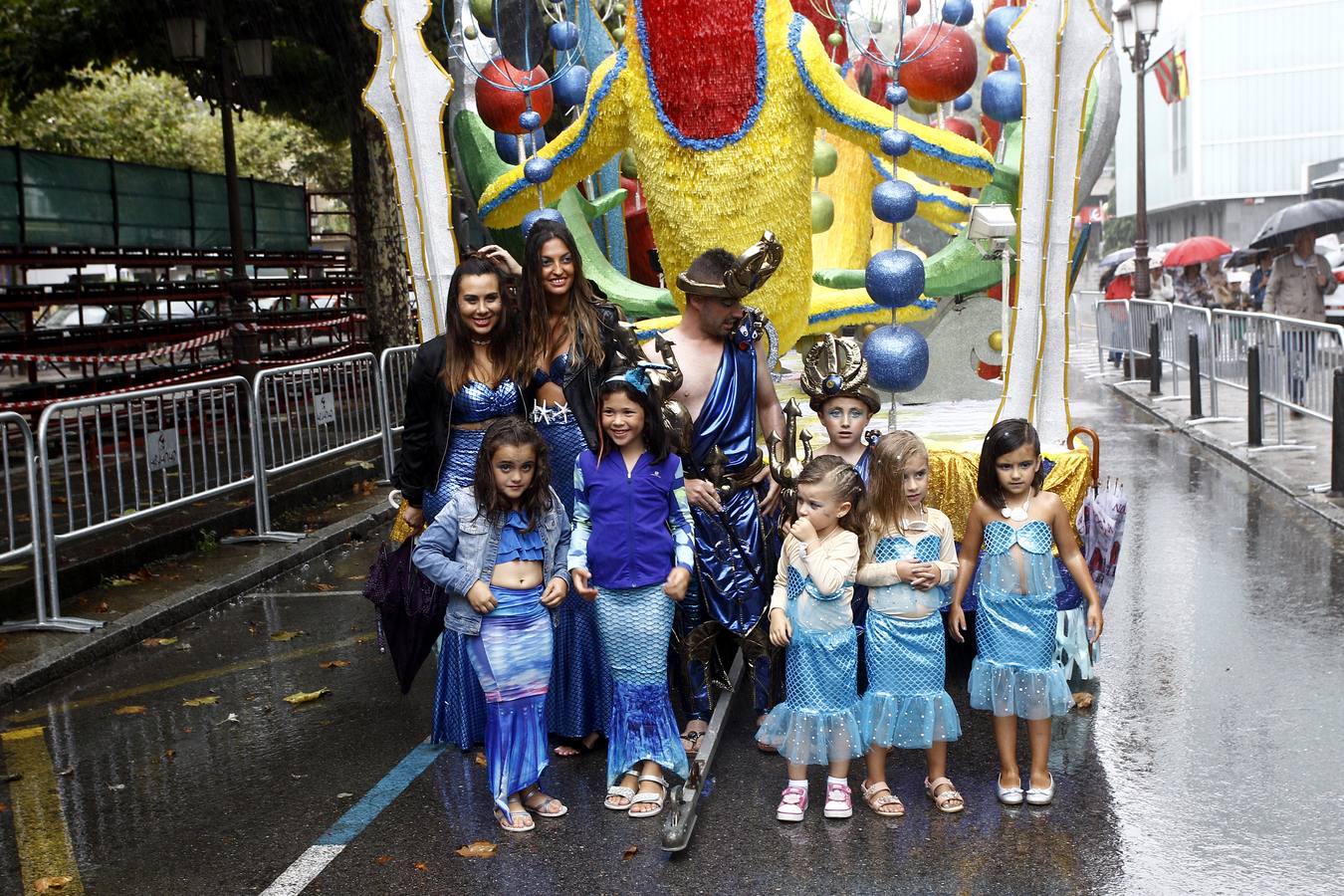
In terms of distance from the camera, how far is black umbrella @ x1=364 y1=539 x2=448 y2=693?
17.7ft

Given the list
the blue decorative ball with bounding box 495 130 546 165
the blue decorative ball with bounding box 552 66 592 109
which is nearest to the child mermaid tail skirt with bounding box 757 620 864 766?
the blue decorative ball with bounding box 552 66 592 109

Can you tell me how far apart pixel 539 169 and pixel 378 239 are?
8.81m

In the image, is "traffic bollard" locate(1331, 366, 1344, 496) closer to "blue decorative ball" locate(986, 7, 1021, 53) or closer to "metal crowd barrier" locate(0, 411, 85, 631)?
"blue decorative ball" locate(986, 7, 1021, 53)

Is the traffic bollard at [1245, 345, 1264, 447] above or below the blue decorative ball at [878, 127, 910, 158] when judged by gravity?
below

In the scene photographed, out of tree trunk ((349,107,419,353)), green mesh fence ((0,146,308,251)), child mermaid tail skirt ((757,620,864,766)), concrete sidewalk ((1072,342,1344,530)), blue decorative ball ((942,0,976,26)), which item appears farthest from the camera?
green mesh fence ((0,146,308,251))

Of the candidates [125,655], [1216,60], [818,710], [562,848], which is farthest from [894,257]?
[1216,60]

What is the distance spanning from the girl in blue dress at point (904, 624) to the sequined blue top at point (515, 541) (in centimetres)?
106

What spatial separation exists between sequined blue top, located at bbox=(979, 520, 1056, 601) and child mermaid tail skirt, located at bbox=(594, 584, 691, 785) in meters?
1.04

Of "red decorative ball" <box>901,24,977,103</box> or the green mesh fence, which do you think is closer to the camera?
"red decorative ball" <box>901,24,977,103</box>

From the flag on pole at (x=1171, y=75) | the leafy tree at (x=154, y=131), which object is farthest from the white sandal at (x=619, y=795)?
the flag on pole at (x=1171, y=75)

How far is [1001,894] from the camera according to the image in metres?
3.87

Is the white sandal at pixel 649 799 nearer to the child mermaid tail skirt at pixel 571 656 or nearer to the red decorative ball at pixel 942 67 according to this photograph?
the child mermaid tail skirt at pixel 571 656

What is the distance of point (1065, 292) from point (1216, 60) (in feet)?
168

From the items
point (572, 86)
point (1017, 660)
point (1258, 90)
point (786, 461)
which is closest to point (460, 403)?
point (786, 461)
